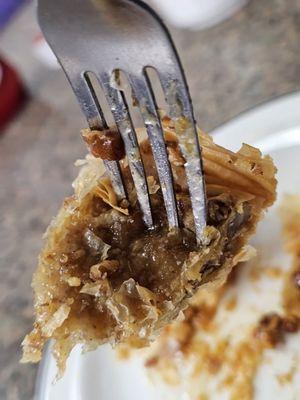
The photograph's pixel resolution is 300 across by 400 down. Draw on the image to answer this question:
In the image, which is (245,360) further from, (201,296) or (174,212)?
(174,212)

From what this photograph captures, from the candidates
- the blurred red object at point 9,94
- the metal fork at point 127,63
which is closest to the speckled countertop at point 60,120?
the blurred red object at point 9,94

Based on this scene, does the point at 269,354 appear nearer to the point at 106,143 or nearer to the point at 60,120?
the point at 106,143

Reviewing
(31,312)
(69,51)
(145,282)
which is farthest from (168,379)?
(69,51)

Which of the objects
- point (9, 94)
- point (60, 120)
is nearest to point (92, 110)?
point (60, 120)

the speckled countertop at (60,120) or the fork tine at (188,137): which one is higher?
the speckled countertop at (60,120)

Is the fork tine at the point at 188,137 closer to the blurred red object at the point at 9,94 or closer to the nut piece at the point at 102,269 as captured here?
the nut piece at the point at 102,269

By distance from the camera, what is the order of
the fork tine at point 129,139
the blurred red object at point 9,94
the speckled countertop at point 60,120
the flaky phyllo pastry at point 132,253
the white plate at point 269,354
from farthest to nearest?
the blurred red object at point 9,94, the speckled countertop at point 60,120, the white plate at point 269,354, the flaky phyllo pastry at point 132,253, the fork tine at point 129,139
